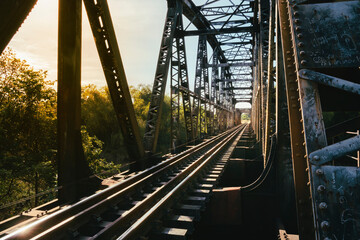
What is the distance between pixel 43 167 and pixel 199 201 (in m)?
14.6

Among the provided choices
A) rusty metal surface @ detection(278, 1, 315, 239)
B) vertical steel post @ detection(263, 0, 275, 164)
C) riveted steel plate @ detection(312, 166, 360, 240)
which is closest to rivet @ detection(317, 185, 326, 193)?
riveted steel plate @ detection(312, 166, 360, 240)

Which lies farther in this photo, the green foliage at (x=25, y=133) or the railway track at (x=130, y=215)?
the green foliage at (x=25, y=133)

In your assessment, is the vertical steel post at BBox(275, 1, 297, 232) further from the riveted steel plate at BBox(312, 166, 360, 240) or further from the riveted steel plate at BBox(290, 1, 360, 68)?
the riveted steel plate at BBox(312, 166, 360, 240)

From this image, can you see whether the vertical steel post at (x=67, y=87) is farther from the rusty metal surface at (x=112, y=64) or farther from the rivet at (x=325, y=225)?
the rivet at (x=325, y=225)

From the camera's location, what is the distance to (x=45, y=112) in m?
17.5

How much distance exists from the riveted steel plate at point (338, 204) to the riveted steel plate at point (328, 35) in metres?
0.86

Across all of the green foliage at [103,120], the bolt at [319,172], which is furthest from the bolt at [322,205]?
the green foliage at [103,120]

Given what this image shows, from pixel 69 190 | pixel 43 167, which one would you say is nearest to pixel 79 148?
pixel 69 190

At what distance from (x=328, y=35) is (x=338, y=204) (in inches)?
51.2

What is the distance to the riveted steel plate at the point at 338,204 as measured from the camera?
1.49 metres

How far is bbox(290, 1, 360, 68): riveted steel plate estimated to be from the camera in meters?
1.81

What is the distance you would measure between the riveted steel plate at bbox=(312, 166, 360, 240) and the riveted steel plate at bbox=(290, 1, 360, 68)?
86cm

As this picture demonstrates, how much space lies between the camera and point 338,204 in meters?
1.51

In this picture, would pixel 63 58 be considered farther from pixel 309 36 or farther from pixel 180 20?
pixel 180 20
